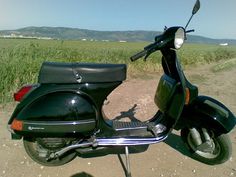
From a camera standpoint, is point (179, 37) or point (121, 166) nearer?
point (179, 37)

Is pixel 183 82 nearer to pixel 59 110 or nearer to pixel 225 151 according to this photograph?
pixel 225 151

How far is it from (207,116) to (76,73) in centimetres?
150

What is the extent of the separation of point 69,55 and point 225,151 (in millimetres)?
7128

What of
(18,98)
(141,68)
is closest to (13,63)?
(18,98)

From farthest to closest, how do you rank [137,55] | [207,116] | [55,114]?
[207,116]
[55,114]
[137,55]

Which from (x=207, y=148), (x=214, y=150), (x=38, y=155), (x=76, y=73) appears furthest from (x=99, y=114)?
(x=214, y=150)

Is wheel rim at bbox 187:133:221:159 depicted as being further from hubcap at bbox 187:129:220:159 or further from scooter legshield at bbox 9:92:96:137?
scooter legshield at bbox 9:92:96:137

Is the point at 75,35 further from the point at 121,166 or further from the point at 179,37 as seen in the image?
the point at 179,37

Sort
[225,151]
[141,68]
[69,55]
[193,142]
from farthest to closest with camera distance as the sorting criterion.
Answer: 1. [141,68]
2. [69,55]
3. [193,142]
4. [225,151]

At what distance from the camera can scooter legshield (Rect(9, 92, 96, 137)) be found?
254 centimetres

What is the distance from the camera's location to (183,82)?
2811 mm

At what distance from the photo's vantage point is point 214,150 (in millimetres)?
3145

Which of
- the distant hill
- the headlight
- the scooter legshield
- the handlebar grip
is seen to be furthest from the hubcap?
the distant hill

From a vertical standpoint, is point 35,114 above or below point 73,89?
below
